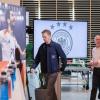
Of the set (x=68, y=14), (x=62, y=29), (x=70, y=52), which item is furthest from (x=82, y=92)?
(x=68, y=14)

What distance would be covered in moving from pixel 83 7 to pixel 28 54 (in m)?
6.26

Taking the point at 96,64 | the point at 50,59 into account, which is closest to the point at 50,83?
the point at 50,59

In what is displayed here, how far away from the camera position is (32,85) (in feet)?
39.1

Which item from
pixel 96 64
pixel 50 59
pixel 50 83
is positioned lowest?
pixel 50 83

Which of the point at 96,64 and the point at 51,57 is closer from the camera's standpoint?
the point at 51,57

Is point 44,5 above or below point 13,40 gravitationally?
above

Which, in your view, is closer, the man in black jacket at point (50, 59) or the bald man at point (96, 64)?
the man in black jacket at point (50, 59)

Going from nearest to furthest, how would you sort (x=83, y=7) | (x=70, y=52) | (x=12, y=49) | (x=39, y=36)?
(x=12, y=49) → (x=39, y=36) → (x=70, y=52) → (x=83, y=7)

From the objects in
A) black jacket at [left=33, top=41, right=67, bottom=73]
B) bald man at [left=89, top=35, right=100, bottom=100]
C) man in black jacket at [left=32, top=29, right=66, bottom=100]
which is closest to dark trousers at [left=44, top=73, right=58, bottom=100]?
man in black jacket at [left=32, top=29, right=66, bottom=100]

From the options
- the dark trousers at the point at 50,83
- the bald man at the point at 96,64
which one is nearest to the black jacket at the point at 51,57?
the dark trousers at the point at 50,83

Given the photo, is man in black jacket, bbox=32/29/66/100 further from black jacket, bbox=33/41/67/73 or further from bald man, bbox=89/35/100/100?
bald man, bbox=89/35/100/100

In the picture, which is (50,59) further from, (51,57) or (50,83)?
(50,83)

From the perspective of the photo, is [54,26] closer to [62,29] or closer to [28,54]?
[62,29]

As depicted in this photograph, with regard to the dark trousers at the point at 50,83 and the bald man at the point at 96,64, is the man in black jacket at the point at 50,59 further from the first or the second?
the bald man at the point at 96,64
